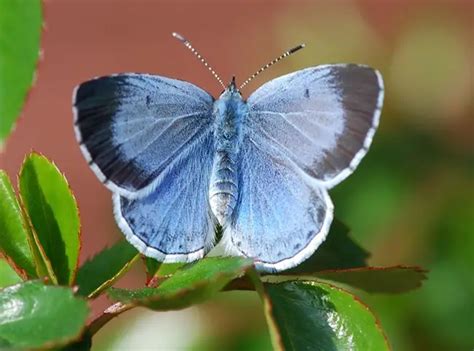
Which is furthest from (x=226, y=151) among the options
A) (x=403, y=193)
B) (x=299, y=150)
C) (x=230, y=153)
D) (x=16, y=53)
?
(x=403, y=193)

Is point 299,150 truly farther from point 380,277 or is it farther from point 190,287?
point 190,287

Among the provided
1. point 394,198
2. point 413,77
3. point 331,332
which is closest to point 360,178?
point 394,198

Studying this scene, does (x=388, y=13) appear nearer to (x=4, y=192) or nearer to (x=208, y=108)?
(x=208, y=108)

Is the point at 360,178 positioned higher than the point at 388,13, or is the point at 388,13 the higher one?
the point at 360,178

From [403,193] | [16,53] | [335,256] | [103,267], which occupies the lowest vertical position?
[403,193]

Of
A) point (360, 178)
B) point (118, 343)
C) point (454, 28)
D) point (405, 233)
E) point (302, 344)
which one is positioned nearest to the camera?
point (302, 344)

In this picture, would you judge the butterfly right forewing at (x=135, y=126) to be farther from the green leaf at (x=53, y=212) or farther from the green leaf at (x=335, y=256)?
the green leaf at (x=335, y=256)

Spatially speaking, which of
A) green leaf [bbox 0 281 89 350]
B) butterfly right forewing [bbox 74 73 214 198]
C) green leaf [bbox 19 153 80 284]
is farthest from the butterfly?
green leaf [bbox 0 281 89 350]
